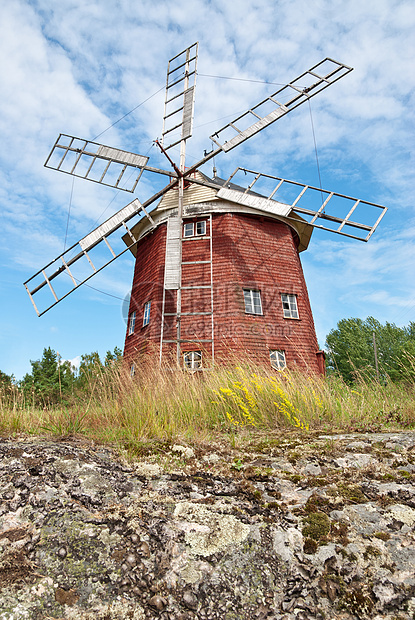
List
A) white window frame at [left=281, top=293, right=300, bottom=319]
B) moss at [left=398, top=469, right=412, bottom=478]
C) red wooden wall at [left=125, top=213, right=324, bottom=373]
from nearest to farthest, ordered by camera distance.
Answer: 1. moss at [left=398, top=469, right=412, bottom=478]
2. red wooden wall at [left=125, top=213, right=324, bottom=373]
3. white window frame at [left=281, top=293, right=300, bottom=319]

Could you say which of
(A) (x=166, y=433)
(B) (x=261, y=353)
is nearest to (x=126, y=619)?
(A) (x=166, y=433)

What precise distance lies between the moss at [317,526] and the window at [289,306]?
13.4m

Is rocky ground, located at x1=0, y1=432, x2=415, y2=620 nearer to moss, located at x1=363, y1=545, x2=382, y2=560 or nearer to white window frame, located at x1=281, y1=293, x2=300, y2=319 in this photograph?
moss, located at x1=363, y1=545, x2=382, y2=560

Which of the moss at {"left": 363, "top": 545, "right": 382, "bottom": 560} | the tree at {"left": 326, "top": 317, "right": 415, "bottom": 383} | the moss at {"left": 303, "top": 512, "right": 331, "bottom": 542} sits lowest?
the moss at {"left": 363, "top": 545, "right": 382, "bottom": 560}

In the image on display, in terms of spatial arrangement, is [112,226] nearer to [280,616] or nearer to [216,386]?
[216,386]

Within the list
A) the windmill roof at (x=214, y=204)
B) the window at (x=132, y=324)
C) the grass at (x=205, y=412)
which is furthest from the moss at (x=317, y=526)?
the window at (x=132, y=324)

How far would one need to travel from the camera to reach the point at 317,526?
103 inches

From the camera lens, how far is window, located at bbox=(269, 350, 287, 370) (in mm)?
14625

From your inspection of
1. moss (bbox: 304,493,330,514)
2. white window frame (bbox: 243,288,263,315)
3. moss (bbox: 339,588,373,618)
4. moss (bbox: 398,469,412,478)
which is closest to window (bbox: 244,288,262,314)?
white window frame (bbox: 243,288,263,315)

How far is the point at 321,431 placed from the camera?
5.43 m

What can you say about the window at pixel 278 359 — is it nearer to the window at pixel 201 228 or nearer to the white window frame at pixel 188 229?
the window at pixel 201 228

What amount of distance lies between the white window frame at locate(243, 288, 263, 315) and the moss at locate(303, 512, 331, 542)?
1243 cm

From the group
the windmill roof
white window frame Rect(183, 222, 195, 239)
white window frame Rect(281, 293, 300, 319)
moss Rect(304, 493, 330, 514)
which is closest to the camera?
moss Rect(304, 493, 330, 514)

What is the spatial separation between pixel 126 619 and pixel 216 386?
5.11m
